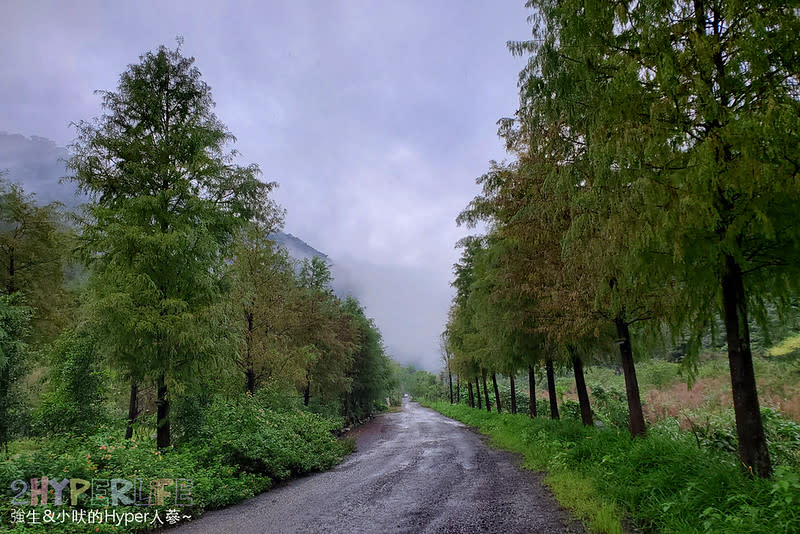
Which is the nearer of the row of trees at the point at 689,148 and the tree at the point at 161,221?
the row of trees at the point at 689,148

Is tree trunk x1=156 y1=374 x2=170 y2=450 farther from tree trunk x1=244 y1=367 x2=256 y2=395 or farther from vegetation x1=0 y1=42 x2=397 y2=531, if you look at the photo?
tree trunk x1=244 y1=367 x2=256 y2=395

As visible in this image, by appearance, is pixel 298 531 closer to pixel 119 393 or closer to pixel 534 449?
pixel 534 449

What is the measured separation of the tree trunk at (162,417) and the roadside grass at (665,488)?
9202 mm

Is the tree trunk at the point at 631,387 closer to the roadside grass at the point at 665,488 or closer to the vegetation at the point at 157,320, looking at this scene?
the roadside grass at the point at 665,488

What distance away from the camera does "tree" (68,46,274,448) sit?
30.3 ft

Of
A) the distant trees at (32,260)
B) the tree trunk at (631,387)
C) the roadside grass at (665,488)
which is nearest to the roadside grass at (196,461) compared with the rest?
the distant trees at (32,260)

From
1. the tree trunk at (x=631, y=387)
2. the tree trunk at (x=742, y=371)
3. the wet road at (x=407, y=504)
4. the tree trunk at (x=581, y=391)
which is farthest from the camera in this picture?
the tree trunk at (x=581, y=391)

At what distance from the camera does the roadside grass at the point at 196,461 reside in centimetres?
607

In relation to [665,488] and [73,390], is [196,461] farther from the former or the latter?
[665,488]

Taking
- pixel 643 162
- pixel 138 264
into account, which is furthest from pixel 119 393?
pixel 643 162

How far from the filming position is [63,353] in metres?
9.75

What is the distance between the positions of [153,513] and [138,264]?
217 inches

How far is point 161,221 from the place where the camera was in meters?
10.1

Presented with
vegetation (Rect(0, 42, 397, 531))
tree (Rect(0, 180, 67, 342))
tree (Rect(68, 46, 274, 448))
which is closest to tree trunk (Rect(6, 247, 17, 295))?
tree (Rect(0, 180, 67, 342))
